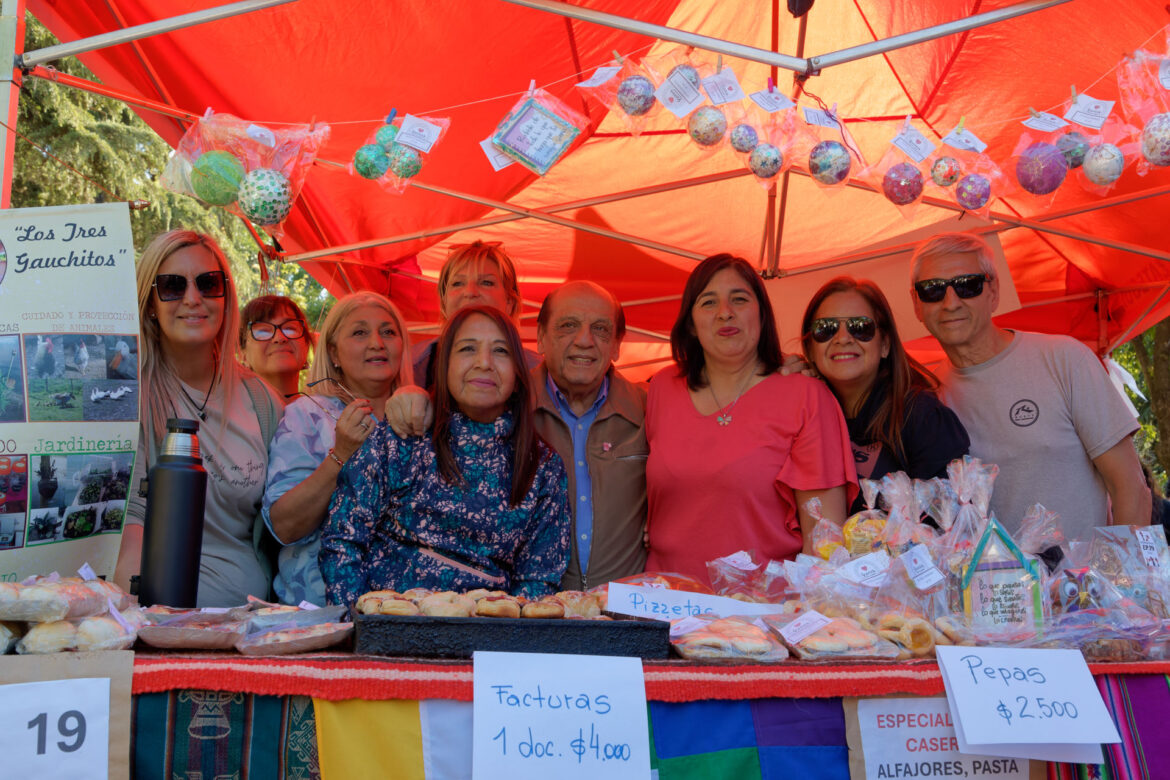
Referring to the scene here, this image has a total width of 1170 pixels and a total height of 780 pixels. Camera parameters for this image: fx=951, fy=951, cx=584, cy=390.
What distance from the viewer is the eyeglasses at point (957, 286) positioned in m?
3.08

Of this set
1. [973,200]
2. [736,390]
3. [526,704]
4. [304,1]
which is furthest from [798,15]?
[526,704]

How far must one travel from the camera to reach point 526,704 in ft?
4.79

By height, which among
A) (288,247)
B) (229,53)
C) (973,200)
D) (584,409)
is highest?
(229,53)

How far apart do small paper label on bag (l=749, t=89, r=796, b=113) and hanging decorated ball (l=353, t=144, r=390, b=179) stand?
4.02 feet

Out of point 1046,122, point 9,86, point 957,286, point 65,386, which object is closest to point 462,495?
point 65,386

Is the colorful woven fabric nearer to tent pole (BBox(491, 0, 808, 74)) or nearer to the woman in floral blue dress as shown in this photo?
the woman in floral blue dress

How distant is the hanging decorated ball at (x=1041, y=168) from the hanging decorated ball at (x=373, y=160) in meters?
2.14

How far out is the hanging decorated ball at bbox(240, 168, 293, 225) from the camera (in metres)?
3.02

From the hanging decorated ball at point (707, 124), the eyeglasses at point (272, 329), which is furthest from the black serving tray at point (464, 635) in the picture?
the eyeglasses at point (272, 329)

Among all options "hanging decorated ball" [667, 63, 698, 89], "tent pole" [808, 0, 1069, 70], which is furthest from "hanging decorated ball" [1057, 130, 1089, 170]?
"hanging decorated ball" [667, 63, 698, 89]

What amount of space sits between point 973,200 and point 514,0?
1.74 metres

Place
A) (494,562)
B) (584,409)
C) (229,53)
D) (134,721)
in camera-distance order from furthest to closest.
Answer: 1. (229,53)
2. (584,409)
3. (494,562)
4. (134,721)

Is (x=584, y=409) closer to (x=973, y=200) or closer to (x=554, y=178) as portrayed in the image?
(x=973, y=200)

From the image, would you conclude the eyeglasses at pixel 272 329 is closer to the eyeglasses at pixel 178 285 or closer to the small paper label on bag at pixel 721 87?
the eyeglasses at pixel 178 285
